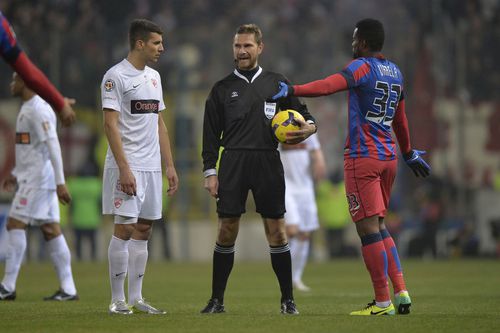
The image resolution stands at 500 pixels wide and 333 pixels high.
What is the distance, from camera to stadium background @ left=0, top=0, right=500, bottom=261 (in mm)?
24891

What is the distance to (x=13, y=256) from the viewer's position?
39.1 feet

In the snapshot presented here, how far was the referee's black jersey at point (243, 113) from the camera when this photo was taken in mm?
9016

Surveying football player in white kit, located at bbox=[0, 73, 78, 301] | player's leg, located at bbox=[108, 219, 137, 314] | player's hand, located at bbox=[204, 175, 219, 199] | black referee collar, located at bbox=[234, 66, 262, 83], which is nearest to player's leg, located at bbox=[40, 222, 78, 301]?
football player in white kit, located at bbox=[0, 73, 78, 301]

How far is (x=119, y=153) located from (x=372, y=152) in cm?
198

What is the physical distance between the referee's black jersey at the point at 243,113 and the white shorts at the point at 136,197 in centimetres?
45

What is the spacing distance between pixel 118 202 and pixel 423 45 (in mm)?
17491

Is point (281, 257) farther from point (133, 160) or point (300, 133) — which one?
point (133, 160)

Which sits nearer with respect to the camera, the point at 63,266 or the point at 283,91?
the point at 283,91

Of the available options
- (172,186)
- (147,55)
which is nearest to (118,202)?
(172,186)

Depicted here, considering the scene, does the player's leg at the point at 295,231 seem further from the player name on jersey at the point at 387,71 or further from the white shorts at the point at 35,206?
the player name on jersey at the point at 387,71

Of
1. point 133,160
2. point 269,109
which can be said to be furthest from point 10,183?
point 269,109

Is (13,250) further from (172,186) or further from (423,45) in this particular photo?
(423,45)

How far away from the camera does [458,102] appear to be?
25.5 m

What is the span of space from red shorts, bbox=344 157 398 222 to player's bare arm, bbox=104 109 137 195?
1.71 metres
